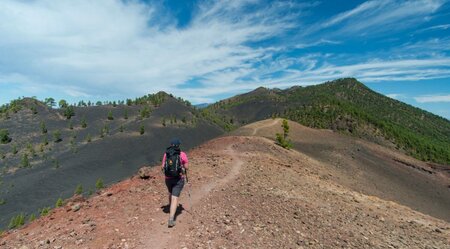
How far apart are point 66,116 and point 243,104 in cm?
10571

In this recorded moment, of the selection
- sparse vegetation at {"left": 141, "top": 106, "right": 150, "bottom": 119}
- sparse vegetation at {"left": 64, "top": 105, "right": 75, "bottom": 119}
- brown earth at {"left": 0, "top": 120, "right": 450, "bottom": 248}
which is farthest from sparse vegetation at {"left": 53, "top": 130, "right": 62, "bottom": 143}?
brown earth at {"left": 0, "top": 120, "right": 450, "bottom": 248}

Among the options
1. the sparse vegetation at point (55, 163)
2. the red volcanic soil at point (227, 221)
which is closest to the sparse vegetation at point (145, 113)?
the sparse vegetation at point (55, 163)

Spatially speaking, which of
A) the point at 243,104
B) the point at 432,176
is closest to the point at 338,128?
the point at 432,176

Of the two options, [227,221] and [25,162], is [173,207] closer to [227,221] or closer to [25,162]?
[227,221]

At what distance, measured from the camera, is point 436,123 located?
5531 inches

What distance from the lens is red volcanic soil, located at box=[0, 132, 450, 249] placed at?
30.1ft

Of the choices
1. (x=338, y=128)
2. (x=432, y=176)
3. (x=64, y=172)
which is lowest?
(x=64, y=172)

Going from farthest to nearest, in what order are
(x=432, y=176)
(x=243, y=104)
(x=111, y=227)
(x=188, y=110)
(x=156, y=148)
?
(x=243, y=104), (x=188, y=110), (x=156, y=148), (x=432, y=176), (x=111, y=227)

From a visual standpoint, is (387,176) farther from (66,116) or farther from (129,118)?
(66,116)

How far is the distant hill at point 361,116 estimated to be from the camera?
77.7m

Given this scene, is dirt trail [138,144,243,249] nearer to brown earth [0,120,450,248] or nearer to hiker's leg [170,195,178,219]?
brown earth [0,120,450,248]

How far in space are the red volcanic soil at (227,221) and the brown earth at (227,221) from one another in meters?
0.03

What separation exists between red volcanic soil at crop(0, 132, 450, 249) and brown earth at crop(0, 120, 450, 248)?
28mm

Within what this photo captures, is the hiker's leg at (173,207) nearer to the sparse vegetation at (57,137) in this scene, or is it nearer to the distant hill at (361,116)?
the distant hill at (361,116)
